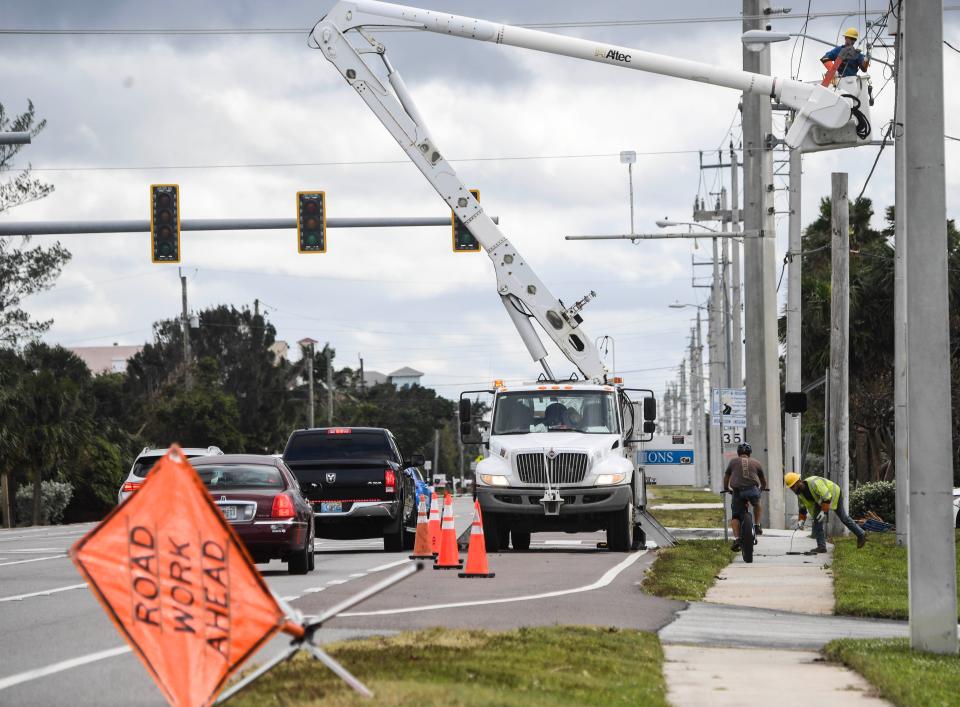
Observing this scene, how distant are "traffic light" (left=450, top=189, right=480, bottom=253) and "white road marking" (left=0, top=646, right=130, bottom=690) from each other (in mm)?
16899

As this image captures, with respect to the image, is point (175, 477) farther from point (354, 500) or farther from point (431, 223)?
point (431, 223)

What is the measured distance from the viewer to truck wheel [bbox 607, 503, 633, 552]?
25.5m

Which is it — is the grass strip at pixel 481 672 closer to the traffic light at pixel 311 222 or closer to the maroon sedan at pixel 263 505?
the maroon sedan at pixel 263 505

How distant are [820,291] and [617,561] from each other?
96.2 feet

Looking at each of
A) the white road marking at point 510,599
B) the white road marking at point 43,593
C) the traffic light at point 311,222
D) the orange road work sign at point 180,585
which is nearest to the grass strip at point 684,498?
the traffic light at point 311,222

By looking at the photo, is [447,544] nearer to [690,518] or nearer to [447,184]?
[447,184]

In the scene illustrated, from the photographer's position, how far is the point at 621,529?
84.5ft

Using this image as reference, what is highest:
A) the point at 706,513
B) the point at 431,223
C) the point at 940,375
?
the point at 431,223

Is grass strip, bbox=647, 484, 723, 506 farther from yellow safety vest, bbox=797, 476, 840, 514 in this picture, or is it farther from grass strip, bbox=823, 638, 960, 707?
grass strip, bbox=823, 638, 960, 707

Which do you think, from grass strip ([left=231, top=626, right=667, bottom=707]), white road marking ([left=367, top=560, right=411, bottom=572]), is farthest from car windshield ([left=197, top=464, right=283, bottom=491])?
grass strip ([left=231, top=626, right=667, bottom=707])

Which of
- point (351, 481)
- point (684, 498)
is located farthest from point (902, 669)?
point (684, 498)

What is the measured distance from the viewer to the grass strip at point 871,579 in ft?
52.9

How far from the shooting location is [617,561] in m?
23.7

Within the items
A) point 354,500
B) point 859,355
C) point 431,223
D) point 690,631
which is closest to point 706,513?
point 859,355
